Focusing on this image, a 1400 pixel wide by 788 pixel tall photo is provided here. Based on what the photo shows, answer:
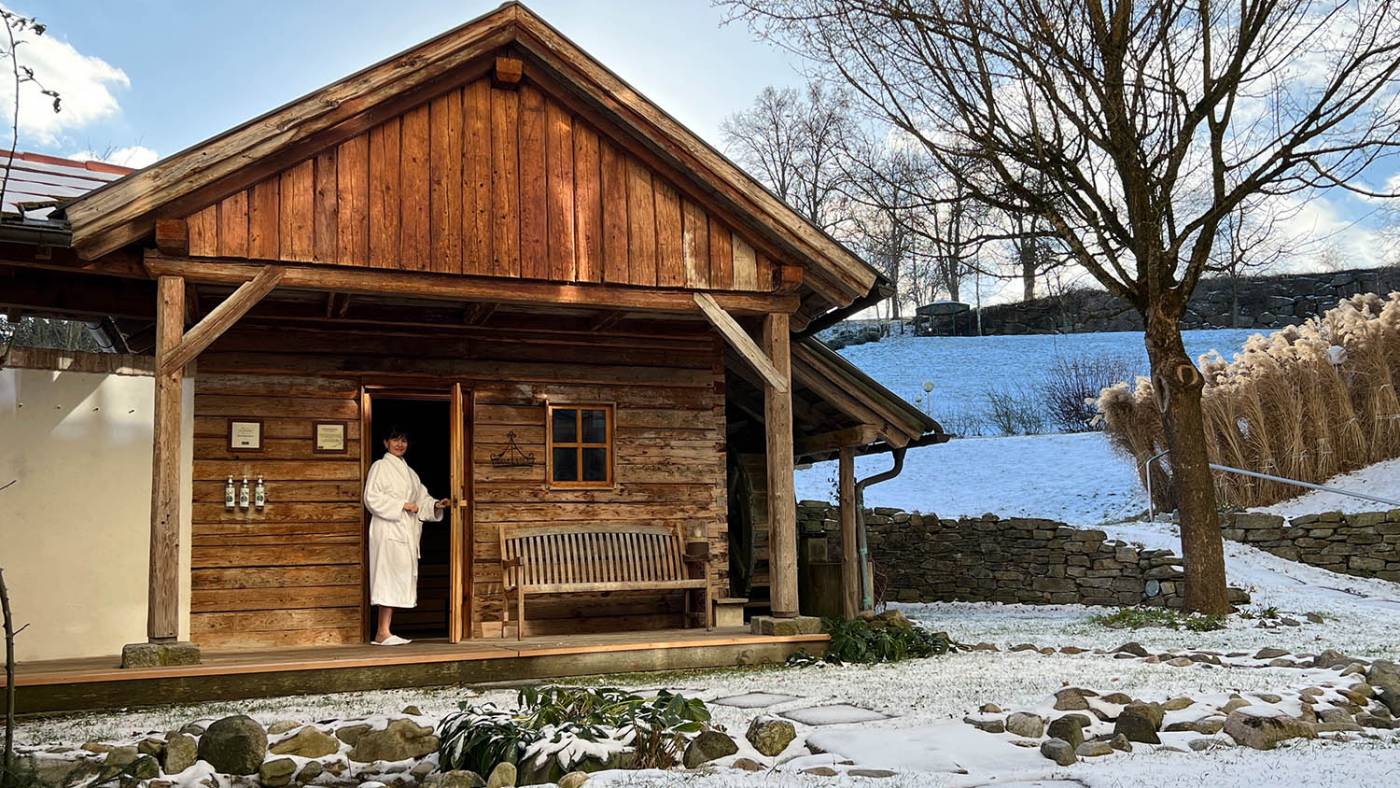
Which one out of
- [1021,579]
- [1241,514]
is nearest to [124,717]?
[1021,579]

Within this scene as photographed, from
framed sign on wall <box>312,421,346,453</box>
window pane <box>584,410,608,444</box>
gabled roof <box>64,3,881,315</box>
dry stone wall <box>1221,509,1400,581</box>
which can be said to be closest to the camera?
gabled roof <box>64,3,881,315</box>

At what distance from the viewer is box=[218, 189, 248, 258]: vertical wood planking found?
8.42m

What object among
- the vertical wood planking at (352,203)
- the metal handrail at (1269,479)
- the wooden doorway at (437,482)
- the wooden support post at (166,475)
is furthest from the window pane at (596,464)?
the metal handrail at (1269,479)

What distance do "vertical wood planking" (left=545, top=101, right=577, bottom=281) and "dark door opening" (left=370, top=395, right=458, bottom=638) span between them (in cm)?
545

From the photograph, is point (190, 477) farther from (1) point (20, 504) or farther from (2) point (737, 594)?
(2) point (737, 594)

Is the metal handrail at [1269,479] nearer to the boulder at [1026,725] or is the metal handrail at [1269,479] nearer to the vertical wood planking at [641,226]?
the vertical wood planking at [641,226]

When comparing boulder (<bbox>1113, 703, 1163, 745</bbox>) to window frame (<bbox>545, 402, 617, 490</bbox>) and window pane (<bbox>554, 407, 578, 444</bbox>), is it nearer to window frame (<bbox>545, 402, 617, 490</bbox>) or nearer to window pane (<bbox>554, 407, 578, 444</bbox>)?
window frame (<bbox>545, 402, 617, 490</bbox>)

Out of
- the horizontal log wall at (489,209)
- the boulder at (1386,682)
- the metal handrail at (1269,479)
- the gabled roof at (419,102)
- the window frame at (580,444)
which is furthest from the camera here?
the metal handrail at (1269,479)

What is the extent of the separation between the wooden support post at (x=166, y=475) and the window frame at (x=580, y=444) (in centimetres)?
365

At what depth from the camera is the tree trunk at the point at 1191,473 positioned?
460 inches

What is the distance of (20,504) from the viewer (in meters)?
8.44

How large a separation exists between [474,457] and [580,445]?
101cm

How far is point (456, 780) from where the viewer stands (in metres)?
5.31

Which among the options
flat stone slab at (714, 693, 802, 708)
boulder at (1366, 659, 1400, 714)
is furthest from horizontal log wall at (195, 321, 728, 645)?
boulder at (1366, 659, 1400, 714)
